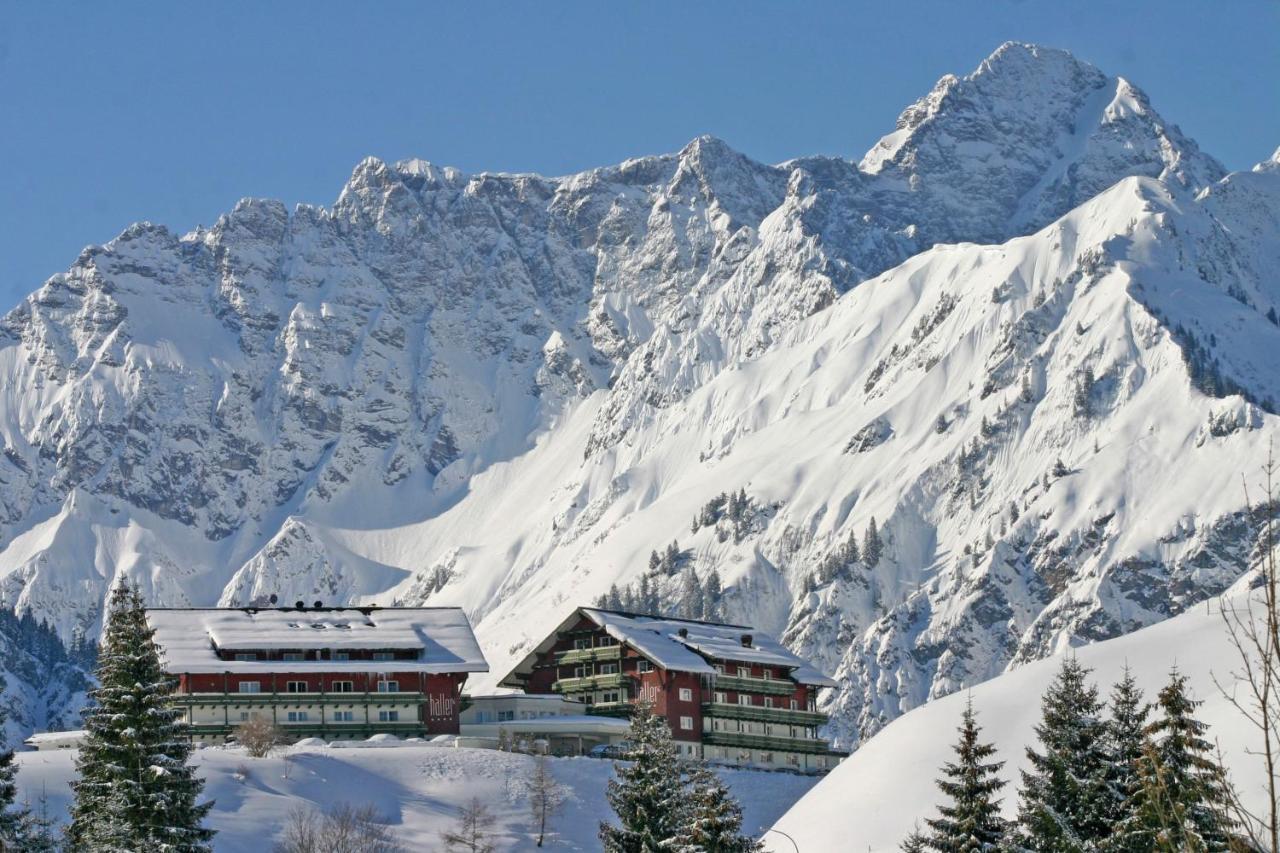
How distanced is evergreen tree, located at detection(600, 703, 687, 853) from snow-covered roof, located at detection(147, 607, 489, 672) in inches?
2313

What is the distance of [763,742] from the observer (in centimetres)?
14375

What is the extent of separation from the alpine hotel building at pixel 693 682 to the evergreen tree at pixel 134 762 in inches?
2720

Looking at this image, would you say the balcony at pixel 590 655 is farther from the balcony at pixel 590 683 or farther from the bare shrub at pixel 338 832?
the bare shrub at pixel 338 832

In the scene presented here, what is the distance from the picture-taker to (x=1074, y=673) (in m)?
67.9

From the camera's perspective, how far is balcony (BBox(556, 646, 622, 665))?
14262 centimetres

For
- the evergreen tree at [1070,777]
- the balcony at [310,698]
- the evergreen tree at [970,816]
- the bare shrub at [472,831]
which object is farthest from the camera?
the balcony at [310,698]

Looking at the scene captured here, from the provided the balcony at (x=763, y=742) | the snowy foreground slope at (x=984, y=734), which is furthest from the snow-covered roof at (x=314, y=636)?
the snowy foreground slope at (x=984, y=734)

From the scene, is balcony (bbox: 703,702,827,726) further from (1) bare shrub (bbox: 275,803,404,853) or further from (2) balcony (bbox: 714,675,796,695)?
(1) bare shrub (bbox: 275,803,404,853)

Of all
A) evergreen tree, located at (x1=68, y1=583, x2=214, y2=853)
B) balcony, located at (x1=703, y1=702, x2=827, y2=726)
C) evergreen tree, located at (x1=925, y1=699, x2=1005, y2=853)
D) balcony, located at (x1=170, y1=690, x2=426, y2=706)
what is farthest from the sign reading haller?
evergreen tree, located at (x1=925, y1=699, x2=1005, y2=853)

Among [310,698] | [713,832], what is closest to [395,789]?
[310,698]

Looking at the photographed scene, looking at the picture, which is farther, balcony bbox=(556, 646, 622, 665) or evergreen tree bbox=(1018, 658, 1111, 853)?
balcony bbox=(556, 646, 622, 665)

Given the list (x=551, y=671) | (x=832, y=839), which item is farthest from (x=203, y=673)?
(x=832, y=839)

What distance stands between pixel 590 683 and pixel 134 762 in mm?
77377

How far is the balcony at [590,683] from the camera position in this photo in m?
142
